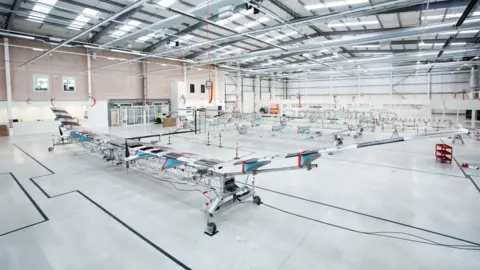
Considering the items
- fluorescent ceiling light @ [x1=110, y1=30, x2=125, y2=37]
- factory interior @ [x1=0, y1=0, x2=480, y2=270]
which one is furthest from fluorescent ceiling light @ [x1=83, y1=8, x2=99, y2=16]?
fluorescent ceiling light @ [x1=110, y1=30, x2=125, y2=37]

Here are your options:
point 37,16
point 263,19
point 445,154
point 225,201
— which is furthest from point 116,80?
point 445,154

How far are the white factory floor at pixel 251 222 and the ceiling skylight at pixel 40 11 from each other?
7.60 metres

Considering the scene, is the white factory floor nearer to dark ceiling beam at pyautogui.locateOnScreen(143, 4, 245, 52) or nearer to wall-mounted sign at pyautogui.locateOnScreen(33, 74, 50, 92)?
dark ceiling beam at pyautogui.locateOnScreen(143, 4, 245, 52)

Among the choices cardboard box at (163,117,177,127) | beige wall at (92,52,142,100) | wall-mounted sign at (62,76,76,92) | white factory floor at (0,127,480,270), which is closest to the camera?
white factory floor at (0,127,480,270)

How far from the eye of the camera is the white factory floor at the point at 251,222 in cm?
329

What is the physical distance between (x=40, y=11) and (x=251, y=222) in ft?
46.8

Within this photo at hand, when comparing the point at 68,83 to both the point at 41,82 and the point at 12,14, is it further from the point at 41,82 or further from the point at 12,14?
the point at 12,14

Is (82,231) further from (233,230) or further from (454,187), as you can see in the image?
(454,187)

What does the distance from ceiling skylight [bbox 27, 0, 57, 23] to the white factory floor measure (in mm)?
7602

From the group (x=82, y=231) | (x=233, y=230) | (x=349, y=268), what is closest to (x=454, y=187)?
(x=349, y=268)

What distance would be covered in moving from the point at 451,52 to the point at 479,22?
27.7ft

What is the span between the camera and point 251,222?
14.1 feet

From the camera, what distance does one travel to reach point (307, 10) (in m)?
11.4

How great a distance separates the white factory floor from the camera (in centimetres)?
329
